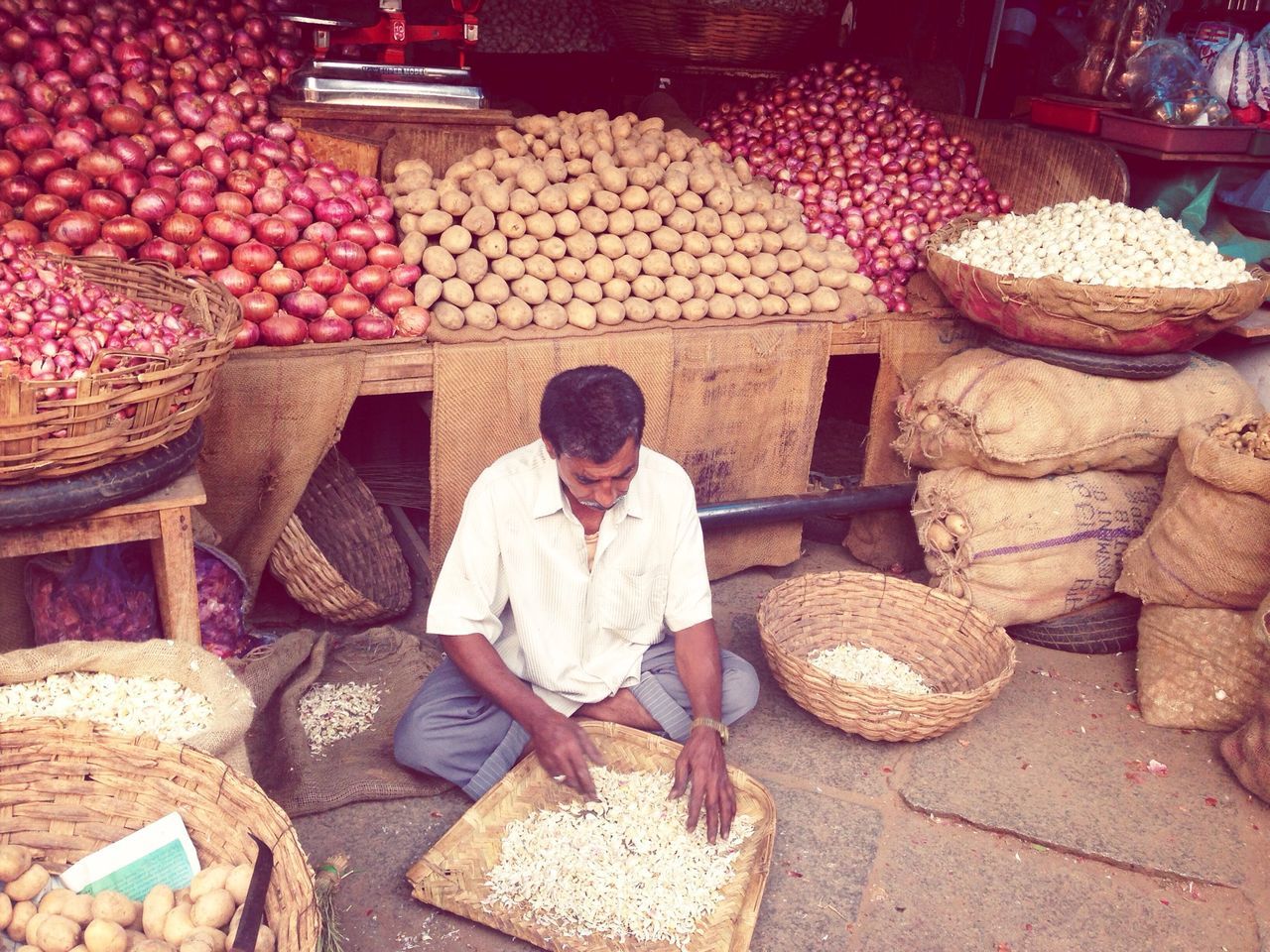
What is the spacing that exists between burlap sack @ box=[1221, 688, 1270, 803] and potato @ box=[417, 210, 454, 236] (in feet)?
9.06

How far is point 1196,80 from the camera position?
13.1ft

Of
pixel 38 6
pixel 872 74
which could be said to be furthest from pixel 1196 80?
pixel 38 6

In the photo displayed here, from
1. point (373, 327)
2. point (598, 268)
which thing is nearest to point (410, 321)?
point (373, 327)

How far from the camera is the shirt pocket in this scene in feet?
8.39

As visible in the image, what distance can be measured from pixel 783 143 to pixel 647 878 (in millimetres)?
3211

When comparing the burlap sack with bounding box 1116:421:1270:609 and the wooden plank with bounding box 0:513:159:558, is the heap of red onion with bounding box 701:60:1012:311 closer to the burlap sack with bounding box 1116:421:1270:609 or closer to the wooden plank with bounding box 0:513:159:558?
the burlap sack with bounding box 1116:421:1270:609

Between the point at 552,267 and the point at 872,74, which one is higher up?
the point at 872,74

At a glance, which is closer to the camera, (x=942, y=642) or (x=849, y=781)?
(x=849, y=781)

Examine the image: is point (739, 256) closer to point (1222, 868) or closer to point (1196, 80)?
point (1196, 80)

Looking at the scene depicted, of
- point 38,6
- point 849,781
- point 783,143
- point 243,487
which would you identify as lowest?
point 849,781

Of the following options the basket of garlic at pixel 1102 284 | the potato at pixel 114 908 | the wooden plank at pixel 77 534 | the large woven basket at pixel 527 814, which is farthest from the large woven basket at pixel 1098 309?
the potato at pixel 114 908

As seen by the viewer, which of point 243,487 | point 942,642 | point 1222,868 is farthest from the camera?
point 942,642

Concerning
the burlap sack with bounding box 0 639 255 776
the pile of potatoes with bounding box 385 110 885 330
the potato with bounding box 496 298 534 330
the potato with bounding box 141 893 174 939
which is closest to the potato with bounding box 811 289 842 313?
the pile of potatoes with bounding box 385 110 885 330

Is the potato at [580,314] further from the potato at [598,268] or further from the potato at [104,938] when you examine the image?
the potato at [104,938]
